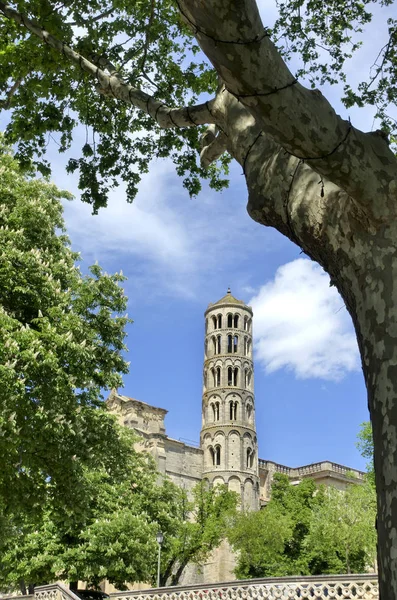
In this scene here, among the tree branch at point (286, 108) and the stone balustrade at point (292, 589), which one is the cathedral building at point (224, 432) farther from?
the tree branch at point (286, 108)

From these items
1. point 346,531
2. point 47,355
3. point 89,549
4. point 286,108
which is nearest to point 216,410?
point 346,531

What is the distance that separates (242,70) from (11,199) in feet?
54.6

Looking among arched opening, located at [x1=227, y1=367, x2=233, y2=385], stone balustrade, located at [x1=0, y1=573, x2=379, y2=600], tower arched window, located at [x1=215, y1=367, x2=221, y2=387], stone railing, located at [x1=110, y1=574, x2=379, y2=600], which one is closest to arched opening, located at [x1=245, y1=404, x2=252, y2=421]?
arched opening, located at [x1=227, y1=367, x2=233, y2=385]

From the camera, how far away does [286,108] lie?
13.0 ft

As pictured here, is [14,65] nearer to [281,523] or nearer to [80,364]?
[80,364]

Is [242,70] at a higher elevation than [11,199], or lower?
lower

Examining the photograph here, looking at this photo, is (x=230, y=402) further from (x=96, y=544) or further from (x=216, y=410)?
(x=96, y=544)

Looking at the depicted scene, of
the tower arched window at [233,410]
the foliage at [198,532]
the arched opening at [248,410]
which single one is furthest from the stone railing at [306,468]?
the foliage at [198,532]

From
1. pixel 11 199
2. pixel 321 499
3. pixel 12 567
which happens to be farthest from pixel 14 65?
pixel 321 499

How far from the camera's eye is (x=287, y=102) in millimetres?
3957

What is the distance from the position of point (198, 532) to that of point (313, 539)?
412 inches

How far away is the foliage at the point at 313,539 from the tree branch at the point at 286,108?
4113 cm

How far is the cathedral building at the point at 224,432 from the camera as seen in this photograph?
208ft

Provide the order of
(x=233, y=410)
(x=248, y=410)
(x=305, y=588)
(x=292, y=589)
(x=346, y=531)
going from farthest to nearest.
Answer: (x=248, y=410) → (x=233, y=410) → (x=346, y=531) → (x=292, y=589) → (x=305, y=588)
